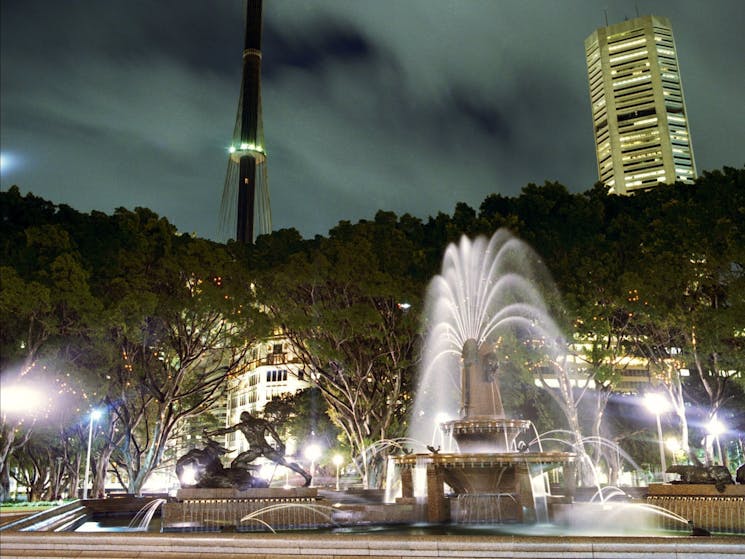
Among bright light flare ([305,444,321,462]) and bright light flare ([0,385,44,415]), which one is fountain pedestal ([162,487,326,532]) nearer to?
bright light flare ([0,385,44,415])

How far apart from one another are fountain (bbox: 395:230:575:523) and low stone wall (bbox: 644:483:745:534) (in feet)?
7.90

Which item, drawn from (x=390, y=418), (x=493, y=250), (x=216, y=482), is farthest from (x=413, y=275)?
(x=216, y=482)

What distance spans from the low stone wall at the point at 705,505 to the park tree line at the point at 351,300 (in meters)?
10.2

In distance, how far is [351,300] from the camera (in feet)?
95.7

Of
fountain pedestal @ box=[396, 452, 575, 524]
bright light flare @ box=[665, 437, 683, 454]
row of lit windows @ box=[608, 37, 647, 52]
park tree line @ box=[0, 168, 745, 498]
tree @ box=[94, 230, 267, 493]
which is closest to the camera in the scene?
fountain pedestal @ box=[396, 452, 575, 524]

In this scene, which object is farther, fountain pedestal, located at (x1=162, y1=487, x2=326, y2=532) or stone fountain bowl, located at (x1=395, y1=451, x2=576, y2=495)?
stone fountain bowl, located at (x1=395, y1=451, x2=576, y2=495)

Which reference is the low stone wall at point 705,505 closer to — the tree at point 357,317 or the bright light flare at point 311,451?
the tree at point 357,317

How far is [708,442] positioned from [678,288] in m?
6.67

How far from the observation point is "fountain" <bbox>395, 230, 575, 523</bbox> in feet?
49.8

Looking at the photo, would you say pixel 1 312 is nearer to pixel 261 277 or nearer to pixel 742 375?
pixel 261 277

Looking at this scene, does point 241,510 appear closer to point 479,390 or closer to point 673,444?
point 479,390

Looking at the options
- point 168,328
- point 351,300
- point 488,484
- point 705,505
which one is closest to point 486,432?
point 488,484

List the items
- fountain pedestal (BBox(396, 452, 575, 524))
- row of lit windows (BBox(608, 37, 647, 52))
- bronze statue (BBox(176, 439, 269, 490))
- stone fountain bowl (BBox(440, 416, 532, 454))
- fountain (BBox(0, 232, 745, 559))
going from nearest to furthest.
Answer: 1. fountain (BBox(0, 232, 745, 559))
2. fountain pedestal (BBox(396, 452, 575, 524))
3. bronze statue (BBox(176, 439, 269, 490))
4. stone fountain bowl (BBox(440, 416, 532, 454))
5. row of lit windows (BBox(608, 37, 647, 52))

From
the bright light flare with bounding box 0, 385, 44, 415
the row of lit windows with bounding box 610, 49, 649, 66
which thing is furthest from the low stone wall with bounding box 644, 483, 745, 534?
the row of lit windows with bounding box 610, 49, 649, 66
